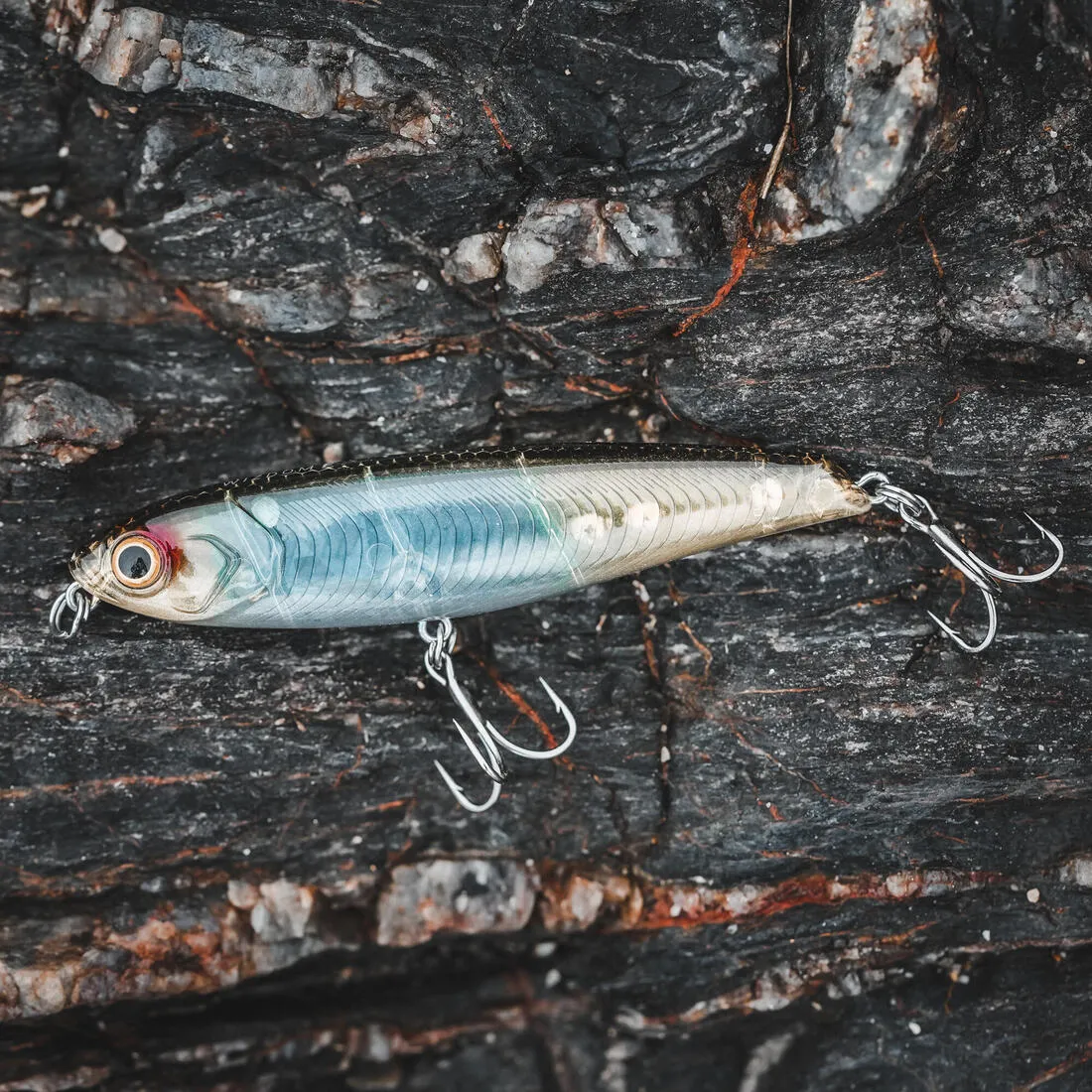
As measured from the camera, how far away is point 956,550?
384cm

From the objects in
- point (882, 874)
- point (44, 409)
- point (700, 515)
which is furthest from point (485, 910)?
point (44, 409)

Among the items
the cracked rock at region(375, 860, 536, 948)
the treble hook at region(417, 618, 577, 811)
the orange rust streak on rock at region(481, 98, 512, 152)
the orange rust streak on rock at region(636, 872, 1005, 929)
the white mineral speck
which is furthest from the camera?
the cracked rock at region(375, 860, 536, 948)

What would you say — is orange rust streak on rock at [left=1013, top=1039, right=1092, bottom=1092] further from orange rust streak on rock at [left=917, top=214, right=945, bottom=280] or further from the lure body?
orange rust streak on rock at [left=917, top=214, right=945, bottom=280]

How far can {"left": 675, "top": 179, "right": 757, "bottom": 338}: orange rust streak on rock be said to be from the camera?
365 centimetres

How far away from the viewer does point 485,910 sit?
14.7 ft

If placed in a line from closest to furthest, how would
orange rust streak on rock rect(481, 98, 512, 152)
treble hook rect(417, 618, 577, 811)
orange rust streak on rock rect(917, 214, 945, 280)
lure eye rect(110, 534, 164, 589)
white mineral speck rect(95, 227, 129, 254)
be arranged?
1. lure eye rect(110, 534, 164, 589)
2. orange rust streak on rock rect(917, 214, 945, 280)
3. orange rust streak on rock rect(481, 98, 512, 152)
4. treble hook rect(417, 618, 577, 811)
5. white mineral speck rect(95, 227, 129, 254)

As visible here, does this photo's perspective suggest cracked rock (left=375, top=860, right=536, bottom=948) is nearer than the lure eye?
No

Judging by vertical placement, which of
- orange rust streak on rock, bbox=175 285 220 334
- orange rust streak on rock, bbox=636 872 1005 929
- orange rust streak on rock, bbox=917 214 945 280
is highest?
orange rust streak on rock, bbox=175 285 220 334

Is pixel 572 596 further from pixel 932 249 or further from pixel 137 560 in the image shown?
pixel 932 249

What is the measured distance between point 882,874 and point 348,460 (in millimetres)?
3214

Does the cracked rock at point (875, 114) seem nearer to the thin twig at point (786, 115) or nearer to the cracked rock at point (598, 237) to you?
the thin twig at point (786, 115)

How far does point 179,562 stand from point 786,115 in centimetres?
298

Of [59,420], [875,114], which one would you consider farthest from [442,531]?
[875,114]

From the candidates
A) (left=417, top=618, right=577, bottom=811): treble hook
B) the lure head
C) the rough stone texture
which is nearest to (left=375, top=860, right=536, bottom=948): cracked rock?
the rough stone texture
